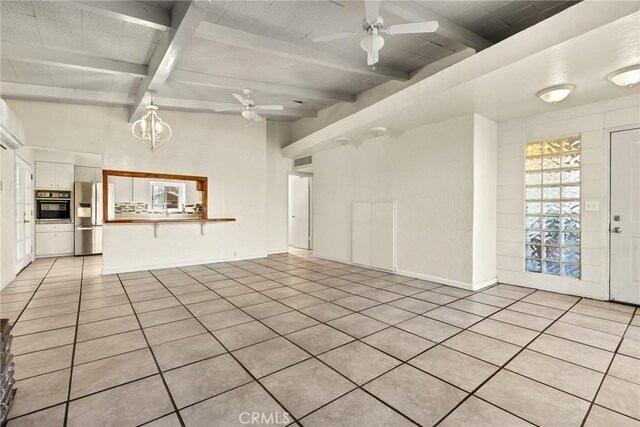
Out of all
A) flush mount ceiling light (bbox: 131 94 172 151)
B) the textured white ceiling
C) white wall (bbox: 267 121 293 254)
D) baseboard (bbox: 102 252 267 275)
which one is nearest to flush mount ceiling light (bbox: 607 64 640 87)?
the textured white ceiling

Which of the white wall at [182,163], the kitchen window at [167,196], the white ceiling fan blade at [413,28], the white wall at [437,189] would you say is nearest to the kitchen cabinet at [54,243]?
the white wall at [182,163]

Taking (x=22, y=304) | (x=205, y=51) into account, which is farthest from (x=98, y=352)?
(x=205, y=51)

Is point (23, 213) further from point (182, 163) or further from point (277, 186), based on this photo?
point (277, 186)

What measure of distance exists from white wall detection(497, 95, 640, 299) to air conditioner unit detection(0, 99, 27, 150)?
21.9 feet

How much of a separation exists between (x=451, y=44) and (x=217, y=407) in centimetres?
482

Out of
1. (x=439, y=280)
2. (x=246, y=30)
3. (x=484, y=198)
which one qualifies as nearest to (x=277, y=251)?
(x=439, y=280)

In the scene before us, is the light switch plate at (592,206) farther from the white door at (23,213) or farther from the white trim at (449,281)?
the white door at (23,213)

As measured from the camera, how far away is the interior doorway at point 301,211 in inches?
356

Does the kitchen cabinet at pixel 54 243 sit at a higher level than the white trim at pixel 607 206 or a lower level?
lower

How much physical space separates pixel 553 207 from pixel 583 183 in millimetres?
457

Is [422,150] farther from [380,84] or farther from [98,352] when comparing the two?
[98,352]

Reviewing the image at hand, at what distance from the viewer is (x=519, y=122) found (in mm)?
4484

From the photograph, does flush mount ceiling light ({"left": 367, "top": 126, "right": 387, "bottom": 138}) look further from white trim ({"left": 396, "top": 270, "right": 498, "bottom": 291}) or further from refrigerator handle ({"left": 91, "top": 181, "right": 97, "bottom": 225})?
refrigerator handle ({"left": 91, "top": 181, "right": 97, "bottom": 225})

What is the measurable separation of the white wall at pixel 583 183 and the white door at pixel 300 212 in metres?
5.45
